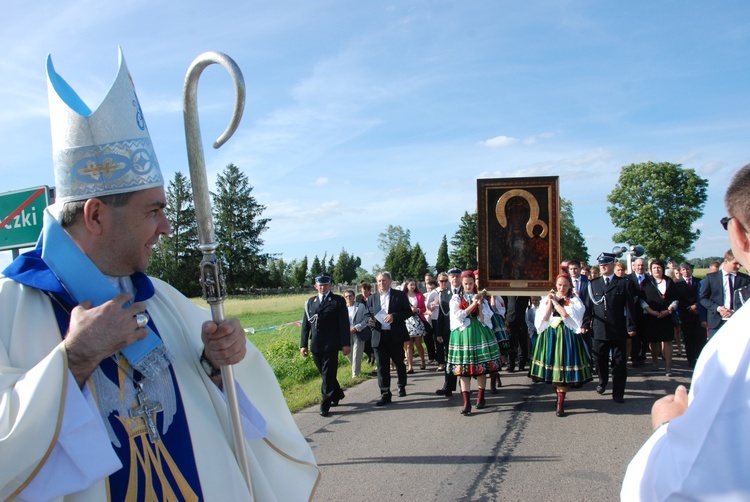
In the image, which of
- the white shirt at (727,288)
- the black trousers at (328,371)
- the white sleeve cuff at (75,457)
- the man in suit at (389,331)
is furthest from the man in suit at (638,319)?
the white sleeve cuff at (75,457)

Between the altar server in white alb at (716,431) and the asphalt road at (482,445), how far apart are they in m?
3.93

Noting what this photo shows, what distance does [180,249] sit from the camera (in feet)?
199

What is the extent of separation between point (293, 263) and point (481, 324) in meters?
76.9

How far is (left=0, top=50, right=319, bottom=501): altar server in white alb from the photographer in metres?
1.65

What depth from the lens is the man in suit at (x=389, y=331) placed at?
32.3ft

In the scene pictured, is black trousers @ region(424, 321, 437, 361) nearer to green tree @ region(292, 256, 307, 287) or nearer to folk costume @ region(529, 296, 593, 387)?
folk costume @ region(529, 296, 593, 387)

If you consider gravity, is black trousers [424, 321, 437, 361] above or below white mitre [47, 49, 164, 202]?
below

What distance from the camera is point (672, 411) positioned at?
1.74 m

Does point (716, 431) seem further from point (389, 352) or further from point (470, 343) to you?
point (389, 352)

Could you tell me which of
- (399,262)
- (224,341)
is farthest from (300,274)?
(224,341)

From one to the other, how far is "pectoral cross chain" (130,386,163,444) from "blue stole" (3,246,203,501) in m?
0.02

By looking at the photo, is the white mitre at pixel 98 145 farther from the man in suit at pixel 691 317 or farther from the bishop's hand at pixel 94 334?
the man in suit at pixel 691 317

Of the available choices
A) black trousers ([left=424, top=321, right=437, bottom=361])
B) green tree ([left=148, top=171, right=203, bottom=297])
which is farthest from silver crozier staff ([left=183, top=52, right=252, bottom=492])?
green tree ([left=148, top=171, right=203, bottom=297])

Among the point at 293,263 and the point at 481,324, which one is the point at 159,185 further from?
the point at 293,263
